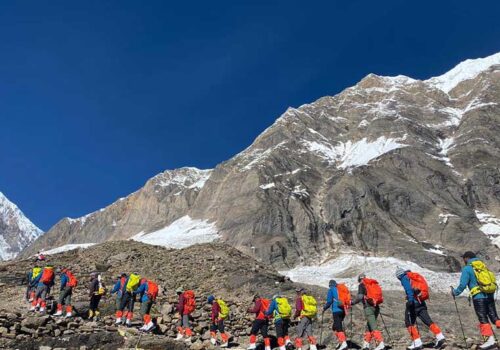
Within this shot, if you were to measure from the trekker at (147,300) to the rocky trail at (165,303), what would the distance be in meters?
0.51

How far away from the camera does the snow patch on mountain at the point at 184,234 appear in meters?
144

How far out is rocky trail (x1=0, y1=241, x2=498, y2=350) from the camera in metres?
16.5

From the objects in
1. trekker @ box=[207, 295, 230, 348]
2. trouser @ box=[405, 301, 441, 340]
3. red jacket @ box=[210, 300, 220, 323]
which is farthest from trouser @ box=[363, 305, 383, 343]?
red jacket @ box=[210, 300, 220, 323]

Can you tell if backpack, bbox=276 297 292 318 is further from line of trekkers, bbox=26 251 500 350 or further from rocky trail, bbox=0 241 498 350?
rocky trail, bbox=0 241 498 350

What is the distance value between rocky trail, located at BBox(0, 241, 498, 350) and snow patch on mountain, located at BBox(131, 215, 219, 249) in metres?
98.8

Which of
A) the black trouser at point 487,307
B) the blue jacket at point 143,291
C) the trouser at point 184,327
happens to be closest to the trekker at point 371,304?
the black trouser at point 487,307

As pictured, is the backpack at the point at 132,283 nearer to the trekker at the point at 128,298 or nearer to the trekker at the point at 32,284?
the trekker at the point at 128,298

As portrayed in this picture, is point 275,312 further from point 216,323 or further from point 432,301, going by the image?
point 432,301

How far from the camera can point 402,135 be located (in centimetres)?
18438

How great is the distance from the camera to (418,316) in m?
15.3

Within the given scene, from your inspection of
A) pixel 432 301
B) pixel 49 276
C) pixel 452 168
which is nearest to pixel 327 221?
pixel 452 168

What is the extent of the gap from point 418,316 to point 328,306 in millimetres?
2923

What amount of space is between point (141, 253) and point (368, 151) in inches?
6177

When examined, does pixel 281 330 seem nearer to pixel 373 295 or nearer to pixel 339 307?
pixel 339 307
